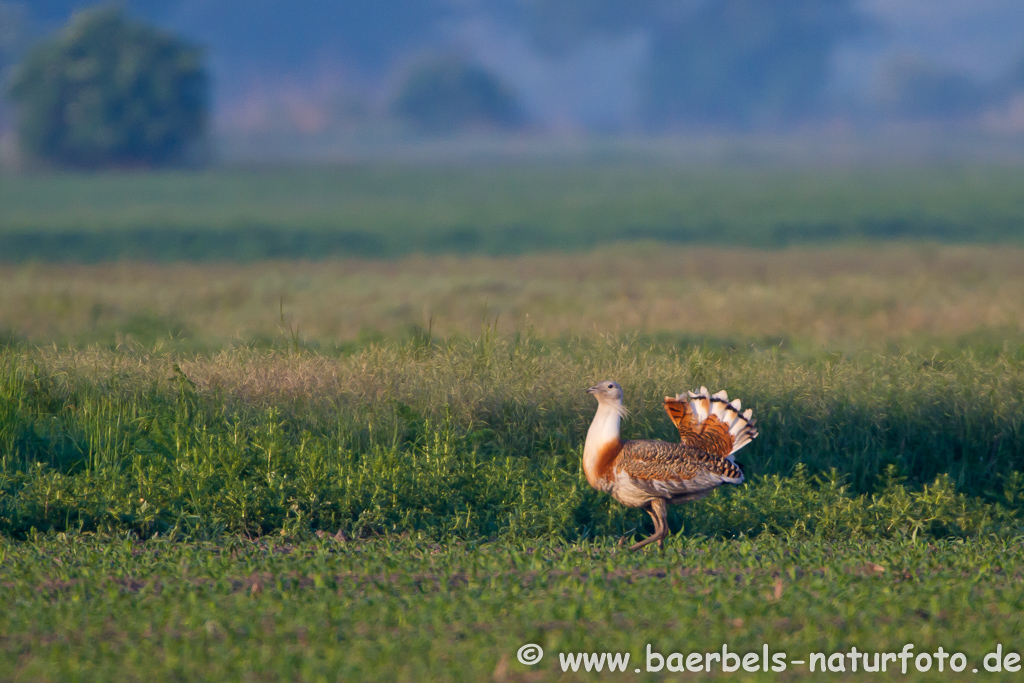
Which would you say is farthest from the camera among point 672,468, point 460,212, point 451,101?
point 451,101

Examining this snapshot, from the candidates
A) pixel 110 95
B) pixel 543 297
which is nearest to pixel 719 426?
pixel 543 297

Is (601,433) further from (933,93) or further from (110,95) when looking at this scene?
(933,93)

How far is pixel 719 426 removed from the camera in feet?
26.2

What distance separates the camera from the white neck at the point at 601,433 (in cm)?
770

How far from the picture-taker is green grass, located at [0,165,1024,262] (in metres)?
39.1

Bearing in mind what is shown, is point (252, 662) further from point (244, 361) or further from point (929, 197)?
point (929, 197)

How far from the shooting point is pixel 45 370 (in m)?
10.5

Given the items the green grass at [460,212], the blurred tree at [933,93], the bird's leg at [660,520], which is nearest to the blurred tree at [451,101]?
the green grass at [460,212]

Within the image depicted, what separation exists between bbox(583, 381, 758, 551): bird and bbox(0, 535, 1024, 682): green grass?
39 centimetres

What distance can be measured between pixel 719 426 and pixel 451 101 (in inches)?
5031

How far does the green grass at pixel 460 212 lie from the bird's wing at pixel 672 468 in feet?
96.7

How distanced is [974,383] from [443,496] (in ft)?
18.1

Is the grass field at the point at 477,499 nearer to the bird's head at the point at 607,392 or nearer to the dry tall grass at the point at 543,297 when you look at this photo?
the dry tall grass at the point at 543,297

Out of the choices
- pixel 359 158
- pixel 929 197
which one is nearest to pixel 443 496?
pixel 929 197
